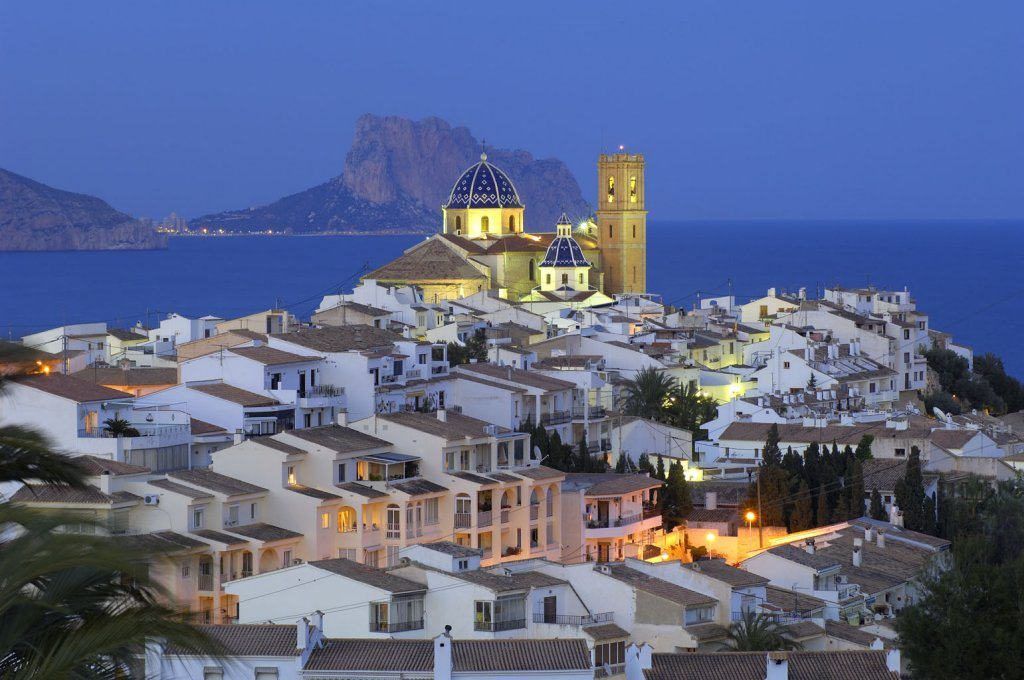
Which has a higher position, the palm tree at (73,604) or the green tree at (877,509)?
the palm tree at (73,604)

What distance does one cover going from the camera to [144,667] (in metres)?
7.84

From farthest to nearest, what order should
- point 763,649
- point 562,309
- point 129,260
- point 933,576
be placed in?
point 129,260
point 562,309
point 933,576
point 763,649

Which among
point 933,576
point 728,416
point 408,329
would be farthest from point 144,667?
point 408,329

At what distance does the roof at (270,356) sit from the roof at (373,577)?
9.73 m

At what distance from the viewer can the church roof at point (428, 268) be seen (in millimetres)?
64875

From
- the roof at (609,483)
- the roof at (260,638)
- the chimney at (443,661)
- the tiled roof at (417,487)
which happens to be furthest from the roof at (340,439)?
the chimney at (443,661)

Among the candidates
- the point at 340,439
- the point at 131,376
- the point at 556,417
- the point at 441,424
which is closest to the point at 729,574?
the point at 340,439

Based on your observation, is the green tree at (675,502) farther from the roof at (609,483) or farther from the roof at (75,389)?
the roof at (75,389)

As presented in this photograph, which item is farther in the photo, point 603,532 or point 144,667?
point 603,532

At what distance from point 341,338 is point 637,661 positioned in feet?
53.9

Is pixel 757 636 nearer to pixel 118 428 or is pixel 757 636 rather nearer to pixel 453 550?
pixel 453 550

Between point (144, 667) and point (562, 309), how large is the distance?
50.2 meters

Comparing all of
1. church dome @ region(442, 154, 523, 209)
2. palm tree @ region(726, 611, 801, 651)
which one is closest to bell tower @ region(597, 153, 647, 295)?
church dome @ region(442, 154, 523, 209)

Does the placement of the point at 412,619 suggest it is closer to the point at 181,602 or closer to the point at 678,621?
the point at 678,621
